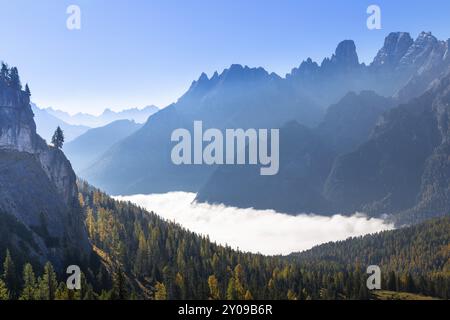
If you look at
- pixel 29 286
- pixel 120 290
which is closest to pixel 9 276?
pixel 29 286

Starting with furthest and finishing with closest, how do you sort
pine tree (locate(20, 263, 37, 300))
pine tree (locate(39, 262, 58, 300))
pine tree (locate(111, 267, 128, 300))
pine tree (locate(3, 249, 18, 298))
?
pine tree (locate(3, 249, 18, 298)), pine tree (locate(39, 262, 58, 300)), pine tree (locate(20, 263, 37, 300)), pine tree (locate(111, 267, 128, 300))

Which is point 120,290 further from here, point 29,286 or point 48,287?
point 48,287

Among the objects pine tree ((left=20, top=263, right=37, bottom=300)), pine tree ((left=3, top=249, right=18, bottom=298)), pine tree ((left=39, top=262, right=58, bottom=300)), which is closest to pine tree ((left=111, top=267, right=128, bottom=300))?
pine tree ((left=39, top=262, right=58, bottom=300))

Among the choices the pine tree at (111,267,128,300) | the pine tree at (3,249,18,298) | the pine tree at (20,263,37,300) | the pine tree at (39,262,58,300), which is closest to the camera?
the pine tree at (111,267,128,300)

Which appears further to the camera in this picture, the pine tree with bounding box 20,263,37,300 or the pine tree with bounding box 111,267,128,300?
the pine tree with bounding box 20,263,37,300

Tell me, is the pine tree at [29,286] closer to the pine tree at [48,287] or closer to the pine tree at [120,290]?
the pine tree at [48,287]

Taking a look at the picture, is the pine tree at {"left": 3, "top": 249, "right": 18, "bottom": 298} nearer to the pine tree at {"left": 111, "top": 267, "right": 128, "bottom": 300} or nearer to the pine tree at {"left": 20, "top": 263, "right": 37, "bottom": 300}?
the pine tree at {"left": 20, "top": 263, "right": 37, "bottom": 300}

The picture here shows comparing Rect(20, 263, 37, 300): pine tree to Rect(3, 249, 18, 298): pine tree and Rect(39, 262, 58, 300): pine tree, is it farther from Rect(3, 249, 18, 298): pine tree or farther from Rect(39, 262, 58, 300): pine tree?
Rect(3, 249, 18, 298): pine tree
